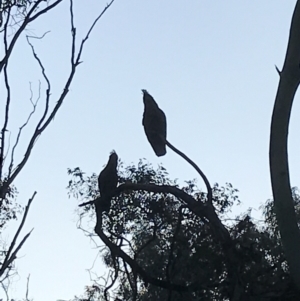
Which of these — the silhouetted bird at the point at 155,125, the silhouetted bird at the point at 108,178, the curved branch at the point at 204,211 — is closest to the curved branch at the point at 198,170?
the curved branch at the point at 204,211

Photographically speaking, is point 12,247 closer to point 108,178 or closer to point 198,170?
point 198,170

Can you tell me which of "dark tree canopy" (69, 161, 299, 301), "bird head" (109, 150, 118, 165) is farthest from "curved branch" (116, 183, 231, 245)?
"bird head" (109, 150, 118, 165)

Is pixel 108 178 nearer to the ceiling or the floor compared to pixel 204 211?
nearer to the ceiling

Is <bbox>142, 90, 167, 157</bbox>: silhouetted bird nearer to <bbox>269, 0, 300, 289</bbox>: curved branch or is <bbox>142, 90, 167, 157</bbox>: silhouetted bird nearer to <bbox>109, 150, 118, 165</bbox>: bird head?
<bbox>109, 150, 118, 165</bbox>: bird head

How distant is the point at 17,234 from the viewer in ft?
16.1

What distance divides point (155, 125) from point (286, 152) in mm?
3680

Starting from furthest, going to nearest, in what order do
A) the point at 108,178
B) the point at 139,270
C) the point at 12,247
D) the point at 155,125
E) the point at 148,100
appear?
the point at 148,100 < the point at 155,125 < the point at 108,178 < the point at 139,270 < the point at 12,247

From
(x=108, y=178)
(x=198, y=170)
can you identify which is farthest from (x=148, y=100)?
(x=198, y=170)

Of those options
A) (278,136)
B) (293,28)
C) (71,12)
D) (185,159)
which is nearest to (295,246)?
(278,136)

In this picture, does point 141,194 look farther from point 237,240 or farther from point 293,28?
point 293,28

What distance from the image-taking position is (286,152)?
5.23 m

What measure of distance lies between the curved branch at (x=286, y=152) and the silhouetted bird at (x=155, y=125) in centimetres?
317

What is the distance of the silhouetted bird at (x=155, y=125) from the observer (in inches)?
332

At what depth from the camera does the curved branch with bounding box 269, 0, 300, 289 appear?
16.2 ft
